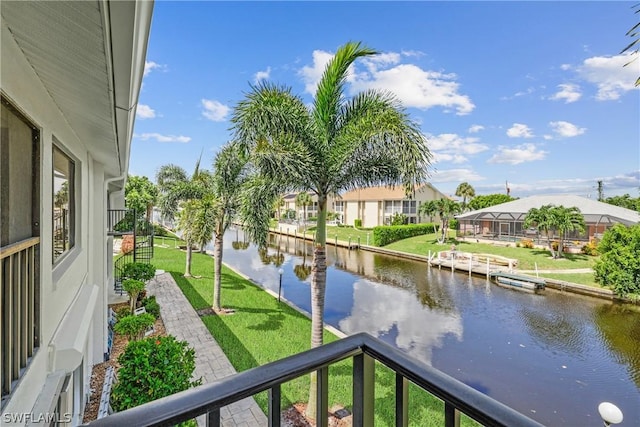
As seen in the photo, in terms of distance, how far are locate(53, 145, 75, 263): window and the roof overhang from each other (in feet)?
3.56

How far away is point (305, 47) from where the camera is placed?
1406cm

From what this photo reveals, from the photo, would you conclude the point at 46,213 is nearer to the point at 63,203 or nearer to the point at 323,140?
the point at 63,203

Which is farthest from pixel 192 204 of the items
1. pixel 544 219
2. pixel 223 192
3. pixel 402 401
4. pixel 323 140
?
pixel 544 219

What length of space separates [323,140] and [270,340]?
17.2 ft

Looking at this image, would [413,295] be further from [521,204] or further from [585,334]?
[521,204]

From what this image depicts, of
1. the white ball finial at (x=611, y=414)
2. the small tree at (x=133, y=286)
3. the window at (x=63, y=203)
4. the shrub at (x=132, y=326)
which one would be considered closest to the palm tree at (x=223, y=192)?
the small tree at (x=133, y=286)

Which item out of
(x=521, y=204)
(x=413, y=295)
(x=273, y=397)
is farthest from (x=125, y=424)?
(x=521, y=204)

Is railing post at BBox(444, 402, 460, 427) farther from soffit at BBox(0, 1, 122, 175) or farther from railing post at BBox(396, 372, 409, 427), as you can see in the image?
soffit at BBox(0, 1, 122, 175)

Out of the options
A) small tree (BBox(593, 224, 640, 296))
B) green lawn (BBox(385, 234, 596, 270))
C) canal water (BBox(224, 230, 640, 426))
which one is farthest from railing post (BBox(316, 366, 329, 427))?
green lawn (BBox(385, 234, 596, 270))

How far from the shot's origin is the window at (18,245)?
1.59 metres

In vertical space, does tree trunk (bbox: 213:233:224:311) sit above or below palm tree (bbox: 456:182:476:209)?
below

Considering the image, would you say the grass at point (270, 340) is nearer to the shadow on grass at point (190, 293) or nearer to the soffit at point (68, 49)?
the shadow on grass at point (190, 293)

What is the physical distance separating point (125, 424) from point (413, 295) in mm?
14712

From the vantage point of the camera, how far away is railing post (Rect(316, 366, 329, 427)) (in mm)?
1117
